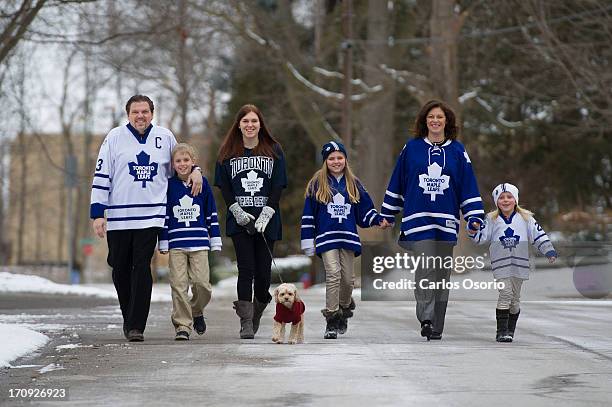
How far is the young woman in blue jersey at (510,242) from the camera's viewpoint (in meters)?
12.8

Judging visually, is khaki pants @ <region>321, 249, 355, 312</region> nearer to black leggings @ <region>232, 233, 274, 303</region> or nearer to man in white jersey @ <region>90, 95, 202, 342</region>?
black leggings @ <region>232, 233, 274, 303</region>

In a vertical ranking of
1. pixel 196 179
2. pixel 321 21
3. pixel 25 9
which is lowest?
pixel 196 179

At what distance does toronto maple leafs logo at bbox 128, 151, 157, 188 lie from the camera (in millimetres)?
12594

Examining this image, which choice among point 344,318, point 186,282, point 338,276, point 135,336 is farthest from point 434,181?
point 135,336

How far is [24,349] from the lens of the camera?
1110 centimetres

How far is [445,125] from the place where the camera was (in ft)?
42.0

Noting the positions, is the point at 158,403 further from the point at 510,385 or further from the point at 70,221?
the point at 70,221

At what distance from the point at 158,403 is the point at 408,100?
3859 centimetres

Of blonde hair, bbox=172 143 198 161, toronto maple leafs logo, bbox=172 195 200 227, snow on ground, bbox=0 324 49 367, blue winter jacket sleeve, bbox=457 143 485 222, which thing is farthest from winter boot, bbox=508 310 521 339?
snow on ground, bbox=0 324 49 367

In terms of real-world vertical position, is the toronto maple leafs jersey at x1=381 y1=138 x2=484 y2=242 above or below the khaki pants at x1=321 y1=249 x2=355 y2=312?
above

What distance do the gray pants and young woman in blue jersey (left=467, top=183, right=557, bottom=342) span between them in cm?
36

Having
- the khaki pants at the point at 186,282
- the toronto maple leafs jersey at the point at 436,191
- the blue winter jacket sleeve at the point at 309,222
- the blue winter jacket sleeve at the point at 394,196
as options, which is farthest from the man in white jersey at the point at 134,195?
the toronto maple leafs jersey at the point at 436,191

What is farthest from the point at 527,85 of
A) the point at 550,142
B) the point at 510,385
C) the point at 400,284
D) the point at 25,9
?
the point at 510,385

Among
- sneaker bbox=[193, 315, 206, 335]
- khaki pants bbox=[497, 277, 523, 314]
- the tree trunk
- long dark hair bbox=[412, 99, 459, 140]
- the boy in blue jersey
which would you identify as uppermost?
the tree trunk
